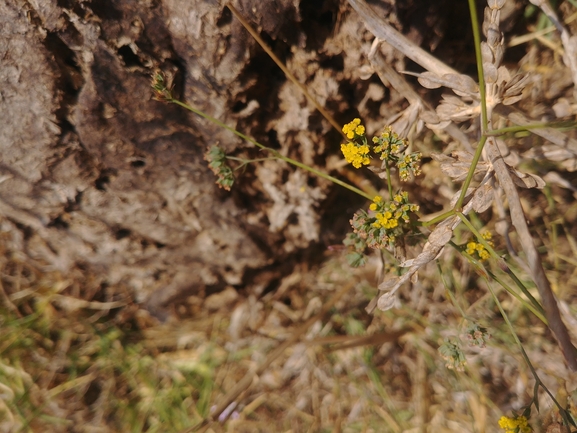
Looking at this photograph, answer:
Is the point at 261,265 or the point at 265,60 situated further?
the point at 261,265

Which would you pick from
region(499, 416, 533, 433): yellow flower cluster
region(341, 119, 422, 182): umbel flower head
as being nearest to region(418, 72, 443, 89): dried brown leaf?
region(341, 119, 422, 182): umbel flower head

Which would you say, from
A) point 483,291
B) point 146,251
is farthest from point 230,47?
point 483,291

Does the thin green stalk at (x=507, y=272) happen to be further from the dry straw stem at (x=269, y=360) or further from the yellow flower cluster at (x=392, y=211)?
the dry straw stem at (x=269, y=360)

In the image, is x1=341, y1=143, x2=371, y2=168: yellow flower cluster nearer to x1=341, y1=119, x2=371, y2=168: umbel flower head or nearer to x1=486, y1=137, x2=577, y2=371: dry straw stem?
x1=341, y1=119, x2=371, y2=168: umbel flower head

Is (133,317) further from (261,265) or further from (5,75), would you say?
(5,75)

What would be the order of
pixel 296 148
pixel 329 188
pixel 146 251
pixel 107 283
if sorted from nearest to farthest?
pixel 296 148 → pixel 329 188 → pixel 146 251 → pixel 107 283

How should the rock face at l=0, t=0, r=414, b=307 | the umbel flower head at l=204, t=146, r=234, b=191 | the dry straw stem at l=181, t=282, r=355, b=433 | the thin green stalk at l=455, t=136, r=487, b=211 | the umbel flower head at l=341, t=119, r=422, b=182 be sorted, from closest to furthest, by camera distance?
the thin green stalk at l=455, t=136, r=487, b=211
the umbel flower head at l=341, t=119, r=422, b=182
the rock face at l=0, t=0, r=414, b=307
the umbel flower head at l=204, t=146, r=234, b=191
the dry straw stem at l=181, t=282, r=355, b=433
